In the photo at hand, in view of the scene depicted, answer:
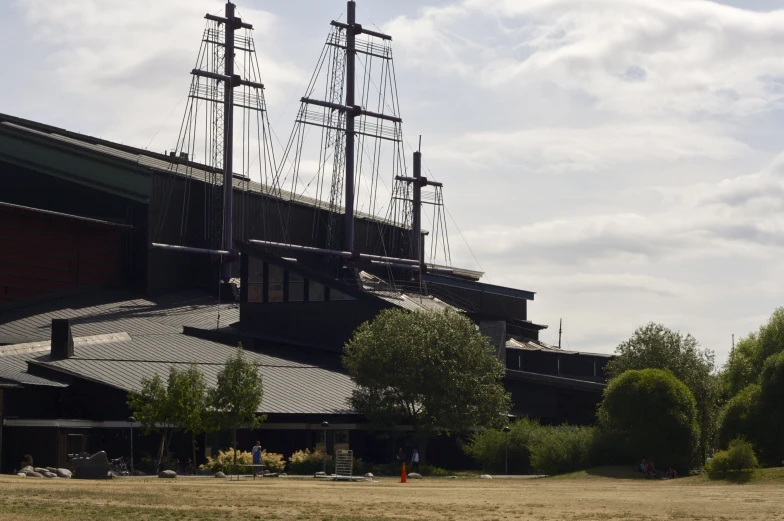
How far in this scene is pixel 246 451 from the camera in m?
56.8

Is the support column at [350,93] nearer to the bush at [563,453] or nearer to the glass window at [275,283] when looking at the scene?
the glass window at [275,283]

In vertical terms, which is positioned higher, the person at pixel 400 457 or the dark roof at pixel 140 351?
the dark roof at pixel 140 351

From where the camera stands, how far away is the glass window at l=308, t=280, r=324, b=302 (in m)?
73.0

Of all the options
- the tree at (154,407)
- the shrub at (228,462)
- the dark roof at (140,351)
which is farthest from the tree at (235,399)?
the dark roof at (140,351)

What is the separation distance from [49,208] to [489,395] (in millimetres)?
34093

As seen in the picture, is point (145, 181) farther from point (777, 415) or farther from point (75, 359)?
point (777, 415)

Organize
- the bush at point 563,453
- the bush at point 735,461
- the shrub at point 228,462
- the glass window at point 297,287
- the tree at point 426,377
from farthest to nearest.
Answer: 1. the glass window at point 297,287
2. the tree at point 426,377
3. the bush at point 563,453
4. the shrub at point 228,462
5. the bush at point 735,461

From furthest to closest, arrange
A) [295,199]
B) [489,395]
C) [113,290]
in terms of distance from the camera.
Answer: [295,199] → [113,290] → [489,395]

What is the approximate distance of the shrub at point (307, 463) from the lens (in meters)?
55.1

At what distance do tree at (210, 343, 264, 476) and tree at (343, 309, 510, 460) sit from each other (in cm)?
733

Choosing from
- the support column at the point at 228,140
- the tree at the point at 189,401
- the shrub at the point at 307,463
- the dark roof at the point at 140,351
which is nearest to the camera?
the tree at the point at 189,401

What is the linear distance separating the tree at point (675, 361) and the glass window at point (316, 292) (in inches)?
667

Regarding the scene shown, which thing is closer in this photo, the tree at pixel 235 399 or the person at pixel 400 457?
the tree at pixel 235 399

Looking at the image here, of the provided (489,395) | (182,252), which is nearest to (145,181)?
(182,252)
